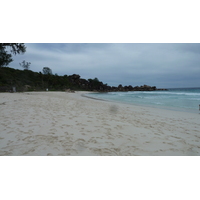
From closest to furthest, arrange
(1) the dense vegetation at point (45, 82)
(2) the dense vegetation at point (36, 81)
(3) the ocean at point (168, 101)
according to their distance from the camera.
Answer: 1. (3) the ocean at point (168, 101)
2. (2) the dense vegetation at point (36, 81)
3. (1) the dense vegetation at point (45, 82)

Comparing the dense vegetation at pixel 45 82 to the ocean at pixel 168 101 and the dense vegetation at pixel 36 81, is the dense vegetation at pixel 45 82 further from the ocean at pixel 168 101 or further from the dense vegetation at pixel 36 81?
the ocean at pixel 168 101

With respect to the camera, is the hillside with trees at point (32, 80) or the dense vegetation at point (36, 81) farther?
the dense vegetation at point (36, 81)

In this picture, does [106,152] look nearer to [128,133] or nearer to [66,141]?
[66,141]

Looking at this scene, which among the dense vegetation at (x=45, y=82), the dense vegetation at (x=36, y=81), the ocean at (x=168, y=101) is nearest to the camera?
the ocean at (x=168, y=101)

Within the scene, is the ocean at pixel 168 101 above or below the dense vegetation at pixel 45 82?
below

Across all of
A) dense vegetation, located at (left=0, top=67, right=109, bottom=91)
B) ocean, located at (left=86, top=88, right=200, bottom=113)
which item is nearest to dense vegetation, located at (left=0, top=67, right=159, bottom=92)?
dense vegetation, located at (left=0, top=67, right=109, bottom=91)

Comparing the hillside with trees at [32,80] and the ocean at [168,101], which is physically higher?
the hillside with trees at [32,80]

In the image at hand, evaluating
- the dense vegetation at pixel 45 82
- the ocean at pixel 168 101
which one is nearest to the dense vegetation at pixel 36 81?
the dense vegetation at pixel 45 82

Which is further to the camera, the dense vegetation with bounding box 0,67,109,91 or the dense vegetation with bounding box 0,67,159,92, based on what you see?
the dense vegetation with bounding box 0,67,159,92

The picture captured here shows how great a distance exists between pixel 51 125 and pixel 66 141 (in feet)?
4.56

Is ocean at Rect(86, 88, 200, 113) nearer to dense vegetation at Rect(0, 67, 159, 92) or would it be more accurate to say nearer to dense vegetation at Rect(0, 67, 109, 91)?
dense vegetation at Rect(0, 67, 159, 92)

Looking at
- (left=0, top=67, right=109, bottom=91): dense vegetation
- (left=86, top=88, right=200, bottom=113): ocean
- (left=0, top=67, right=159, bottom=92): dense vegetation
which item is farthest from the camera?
(left=0, top=67, right=159, bottom=92): dense vegetation

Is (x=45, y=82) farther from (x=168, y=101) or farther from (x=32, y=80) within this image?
(x=168, y=101)

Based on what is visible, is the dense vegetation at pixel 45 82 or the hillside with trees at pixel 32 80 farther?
the dense vegetation at pixel 45 82
